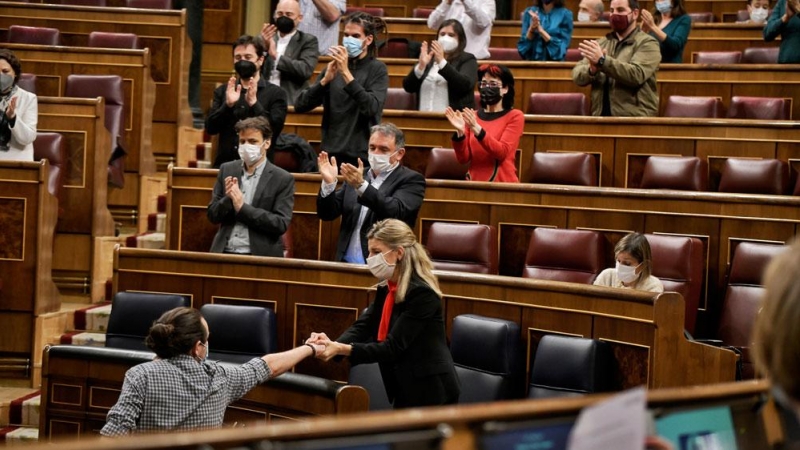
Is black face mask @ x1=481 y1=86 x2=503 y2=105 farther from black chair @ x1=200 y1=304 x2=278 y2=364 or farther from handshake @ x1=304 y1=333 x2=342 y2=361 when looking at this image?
handshake @ x1=304 y1=333 x2=342 y2=361

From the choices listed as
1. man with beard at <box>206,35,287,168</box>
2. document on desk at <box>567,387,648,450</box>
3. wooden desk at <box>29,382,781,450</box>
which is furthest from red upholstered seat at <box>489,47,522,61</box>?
document on desk at <box>567,387,648,450</box>

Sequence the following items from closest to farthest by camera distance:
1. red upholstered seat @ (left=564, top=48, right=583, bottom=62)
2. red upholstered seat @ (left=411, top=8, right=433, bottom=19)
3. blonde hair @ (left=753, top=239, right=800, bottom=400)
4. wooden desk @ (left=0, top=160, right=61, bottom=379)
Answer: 1. blonde hair @ (left=753, top=239, right=800, bottom=400)
2. wooden desk @ (left=0, top=160, right=61, bottom=379)
3. red upholstered seat @ (left=564, top=48, right=583, bottom=62)
4. red upholstered seat @ (left=411, top=8, right=433, bottom=19)

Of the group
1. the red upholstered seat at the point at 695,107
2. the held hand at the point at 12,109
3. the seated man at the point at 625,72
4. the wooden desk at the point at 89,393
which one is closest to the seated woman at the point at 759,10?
the red upholstered seat at the point at 695,107

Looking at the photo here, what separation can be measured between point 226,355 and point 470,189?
1033mm

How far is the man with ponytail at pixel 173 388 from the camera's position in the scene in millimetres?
2193

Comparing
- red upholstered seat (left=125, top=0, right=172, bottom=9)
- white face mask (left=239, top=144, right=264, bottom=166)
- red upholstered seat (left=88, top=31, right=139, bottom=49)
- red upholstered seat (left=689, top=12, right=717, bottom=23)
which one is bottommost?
white face mask (left=239, top=144, right=264, bottom=166)

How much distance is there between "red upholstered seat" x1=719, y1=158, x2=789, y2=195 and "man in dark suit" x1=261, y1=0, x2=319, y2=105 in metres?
1.72

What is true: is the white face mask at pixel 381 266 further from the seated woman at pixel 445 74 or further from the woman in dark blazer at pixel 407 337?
the seated woman at pixel 445 74

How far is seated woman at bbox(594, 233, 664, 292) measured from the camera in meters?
2.82

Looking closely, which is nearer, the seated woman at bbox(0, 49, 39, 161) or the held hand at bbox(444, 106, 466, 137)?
the held hand at bbox(444, 106, 466, 137)

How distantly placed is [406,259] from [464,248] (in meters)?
0.92

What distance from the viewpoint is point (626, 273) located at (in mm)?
2855

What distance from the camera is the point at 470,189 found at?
358cm

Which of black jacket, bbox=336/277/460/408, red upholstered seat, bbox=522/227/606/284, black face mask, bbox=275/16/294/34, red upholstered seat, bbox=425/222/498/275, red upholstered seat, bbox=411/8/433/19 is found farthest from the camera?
red upholstered seat, bbox=411/8/433/19
